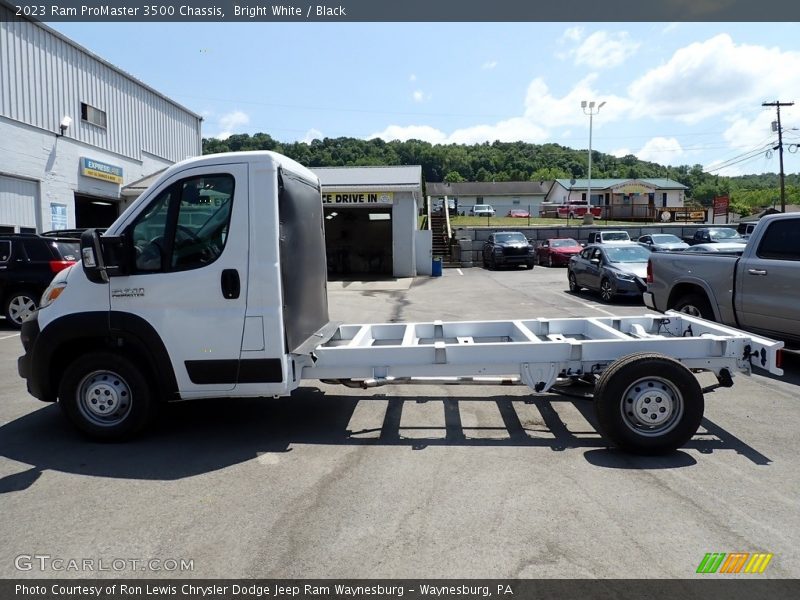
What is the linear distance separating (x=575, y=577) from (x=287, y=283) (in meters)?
3.23

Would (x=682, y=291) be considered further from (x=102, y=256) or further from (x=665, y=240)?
(x=665, y=240)

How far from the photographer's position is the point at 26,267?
12.7m

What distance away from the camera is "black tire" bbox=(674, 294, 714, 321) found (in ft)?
29.3

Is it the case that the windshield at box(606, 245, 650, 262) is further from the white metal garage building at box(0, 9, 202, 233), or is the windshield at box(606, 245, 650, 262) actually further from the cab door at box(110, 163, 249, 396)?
the white metal garage building at box(0, 9, 202, 233)

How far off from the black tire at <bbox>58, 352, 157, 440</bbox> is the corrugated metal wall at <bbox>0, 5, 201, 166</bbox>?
17848 millimetres

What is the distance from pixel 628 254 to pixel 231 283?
14.5 meters

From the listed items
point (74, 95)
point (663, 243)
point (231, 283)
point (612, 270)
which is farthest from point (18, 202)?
point (663, 243)

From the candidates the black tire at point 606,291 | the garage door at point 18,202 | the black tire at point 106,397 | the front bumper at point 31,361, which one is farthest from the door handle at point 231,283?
the garage door at point 18,202

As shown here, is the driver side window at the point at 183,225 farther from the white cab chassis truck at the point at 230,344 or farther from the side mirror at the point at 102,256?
the side mirror at the point at 102,256

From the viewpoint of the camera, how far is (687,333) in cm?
641

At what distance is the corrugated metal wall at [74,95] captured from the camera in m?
19.5

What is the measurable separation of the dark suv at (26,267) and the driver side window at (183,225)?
8896 millimetres
